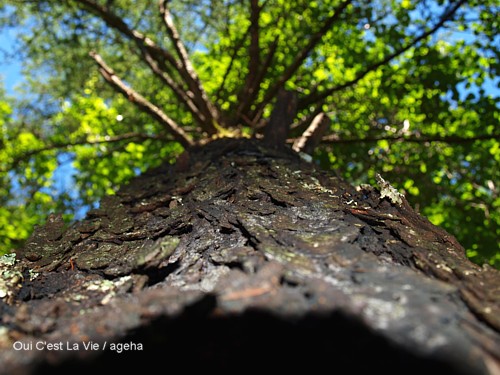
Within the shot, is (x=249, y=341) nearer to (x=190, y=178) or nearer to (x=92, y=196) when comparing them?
(x=190, y=178)

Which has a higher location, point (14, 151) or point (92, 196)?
point (14, 151)

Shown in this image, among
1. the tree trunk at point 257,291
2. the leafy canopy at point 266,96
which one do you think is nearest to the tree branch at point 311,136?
the leafy canopy at point 266,96

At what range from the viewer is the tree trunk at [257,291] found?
960mm

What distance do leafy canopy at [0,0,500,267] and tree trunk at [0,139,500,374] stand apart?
3851 mm

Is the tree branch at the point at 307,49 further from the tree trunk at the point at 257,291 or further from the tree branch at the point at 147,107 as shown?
the tree trunk at the point at 257,291

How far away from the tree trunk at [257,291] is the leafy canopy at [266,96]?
12.6ft

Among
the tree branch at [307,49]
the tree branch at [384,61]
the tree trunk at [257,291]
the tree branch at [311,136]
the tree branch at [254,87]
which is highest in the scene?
the tree branch at [254,87]

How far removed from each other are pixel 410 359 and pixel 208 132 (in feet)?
18.0

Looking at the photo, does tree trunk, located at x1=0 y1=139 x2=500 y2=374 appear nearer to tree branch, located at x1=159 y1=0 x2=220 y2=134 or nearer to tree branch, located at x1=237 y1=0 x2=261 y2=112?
tree branch, located at x1=159 y1=0 x2=220 y2=134

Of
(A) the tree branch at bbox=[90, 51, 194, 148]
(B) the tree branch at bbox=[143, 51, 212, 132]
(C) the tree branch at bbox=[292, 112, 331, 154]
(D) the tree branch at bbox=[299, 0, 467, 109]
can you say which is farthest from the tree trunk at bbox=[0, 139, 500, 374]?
(B) the tree branch at bbox=[143, 51, 212, 132]

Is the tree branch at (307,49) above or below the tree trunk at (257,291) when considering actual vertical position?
above

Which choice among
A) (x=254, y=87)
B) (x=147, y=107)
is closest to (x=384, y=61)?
(x=254, y=87)

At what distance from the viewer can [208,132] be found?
6062 mm

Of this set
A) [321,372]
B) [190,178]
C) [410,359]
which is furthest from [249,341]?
[190,178]
